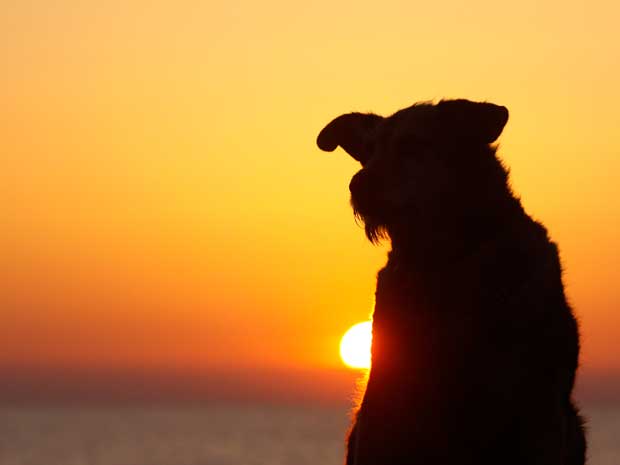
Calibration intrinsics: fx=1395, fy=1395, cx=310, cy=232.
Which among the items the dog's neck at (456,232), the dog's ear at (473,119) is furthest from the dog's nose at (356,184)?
the dog's ear at (473,119)

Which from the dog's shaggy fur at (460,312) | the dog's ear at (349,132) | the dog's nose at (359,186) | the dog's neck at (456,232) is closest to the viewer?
the dog's shaggy fur at (460,312)

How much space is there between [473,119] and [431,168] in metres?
0.47

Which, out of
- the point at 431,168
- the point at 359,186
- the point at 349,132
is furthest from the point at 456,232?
the point at 349,132

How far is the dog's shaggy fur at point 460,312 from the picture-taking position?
9.66 meters

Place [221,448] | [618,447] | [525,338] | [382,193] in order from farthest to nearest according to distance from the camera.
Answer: [221,448], [618,447], [382,193], [525,338]

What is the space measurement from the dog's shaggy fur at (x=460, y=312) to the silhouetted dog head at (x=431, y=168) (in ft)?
0.03

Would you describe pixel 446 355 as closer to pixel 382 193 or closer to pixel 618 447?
pixel 382 193

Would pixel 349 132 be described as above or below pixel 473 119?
above

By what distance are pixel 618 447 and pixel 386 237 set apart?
4504 cm

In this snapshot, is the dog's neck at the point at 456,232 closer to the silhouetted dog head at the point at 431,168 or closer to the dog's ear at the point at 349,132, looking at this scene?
the silhouetted dog head at the point at 431,168

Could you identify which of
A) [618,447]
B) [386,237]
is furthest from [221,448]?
[386,237]

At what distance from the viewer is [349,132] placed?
1132 centimetres

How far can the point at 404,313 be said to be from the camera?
10109mm

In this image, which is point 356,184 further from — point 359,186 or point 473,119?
point 473,119
